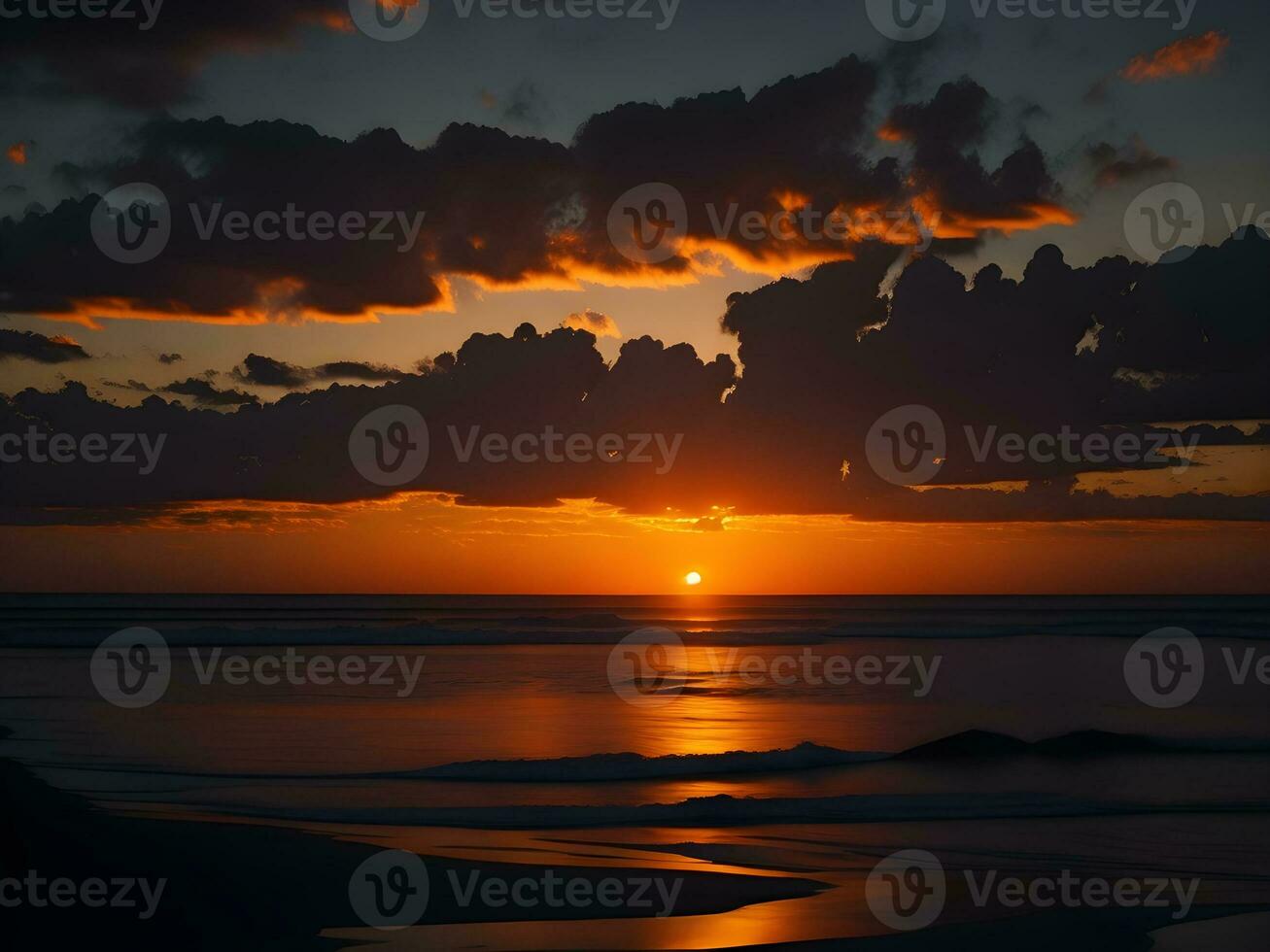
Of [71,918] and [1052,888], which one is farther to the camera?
[1052,888]

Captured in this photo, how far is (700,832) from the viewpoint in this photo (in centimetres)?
1553

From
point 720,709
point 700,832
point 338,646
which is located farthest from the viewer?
point 338,646

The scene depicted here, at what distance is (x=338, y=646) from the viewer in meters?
59.3

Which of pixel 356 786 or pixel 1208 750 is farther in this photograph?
pixel 1208 750

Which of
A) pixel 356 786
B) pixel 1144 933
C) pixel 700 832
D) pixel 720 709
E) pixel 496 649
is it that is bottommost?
pixel 1144 933

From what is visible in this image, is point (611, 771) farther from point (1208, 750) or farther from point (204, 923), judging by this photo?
point (1208, 750)

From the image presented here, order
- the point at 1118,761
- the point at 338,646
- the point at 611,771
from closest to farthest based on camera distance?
the point at 611,771 → the point at 1118,761 → the point at 338,646

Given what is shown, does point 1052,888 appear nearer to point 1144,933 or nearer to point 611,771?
point 1144,933

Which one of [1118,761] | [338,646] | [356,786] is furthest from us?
[338,646]

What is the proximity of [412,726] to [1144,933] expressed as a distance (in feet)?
53.4

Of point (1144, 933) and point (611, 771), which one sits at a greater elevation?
point (611, 771)

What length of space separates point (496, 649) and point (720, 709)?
25.3 m

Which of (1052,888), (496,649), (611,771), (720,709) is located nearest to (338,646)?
(496,649)

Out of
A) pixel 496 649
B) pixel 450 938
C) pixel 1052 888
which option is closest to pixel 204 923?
pixel 450 938
